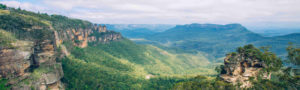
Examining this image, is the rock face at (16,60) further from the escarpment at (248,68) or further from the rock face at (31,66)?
the escarpment at (248,68)

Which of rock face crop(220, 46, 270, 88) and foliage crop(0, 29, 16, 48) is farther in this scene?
foliage crop(0, 29, 16, 48)

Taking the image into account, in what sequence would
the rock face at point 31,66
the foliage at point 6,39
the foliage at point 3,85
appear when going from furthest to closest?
1. the rock face at point 31,66
2. the foliage at point 6,39
3. the foliage at point 3,85

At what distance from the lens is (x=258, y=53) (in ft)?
120

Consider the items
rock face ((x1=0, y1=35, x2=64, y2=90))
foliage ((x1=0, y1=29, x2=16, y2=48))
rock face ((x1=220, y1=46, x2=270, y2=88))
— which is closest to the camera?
rock face ((x1=220, y1=46, x2=270, y2=88))

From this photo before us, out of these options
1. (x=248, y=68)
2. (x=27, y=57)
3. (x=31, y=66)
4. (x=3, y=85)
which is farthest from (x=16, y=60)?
(x=248, y=68)

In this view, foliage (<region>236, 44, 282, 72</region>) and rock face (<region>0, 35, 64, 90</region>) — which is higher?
foliage (<region>236, 44, 282, 72</region>)

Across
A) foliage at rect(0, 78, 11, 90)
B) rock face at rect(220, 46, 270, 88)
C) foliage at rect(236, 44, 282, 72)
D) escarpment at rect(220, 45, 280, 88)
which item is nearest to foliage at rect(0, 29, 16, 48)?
foliage at rect(0, 78, 11, 90)

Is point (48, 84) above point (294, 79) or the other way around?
the other way around

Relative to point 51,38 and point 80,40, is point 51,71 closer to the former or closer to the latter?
point 51,38

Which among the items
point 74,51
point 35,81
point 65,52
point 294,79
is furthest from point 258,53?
point 74,51

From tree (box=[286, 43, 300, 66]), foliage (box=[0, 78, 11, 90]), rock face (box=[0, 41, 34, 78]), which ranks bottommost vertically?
foliage (box=[0, 78, 11, 90])

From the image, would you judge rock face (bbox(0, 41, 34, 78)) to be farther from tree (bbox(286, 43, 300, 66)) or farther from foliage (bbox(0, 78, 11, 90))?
tree (bbox(286, 43, 300, 66))

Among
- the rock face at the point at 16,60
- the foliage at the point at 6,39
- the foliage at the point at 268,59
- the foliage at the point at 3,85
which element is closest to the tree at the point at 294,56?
the foliage at the point at 268,59

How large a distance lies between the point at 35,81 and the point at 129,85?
29.9m
